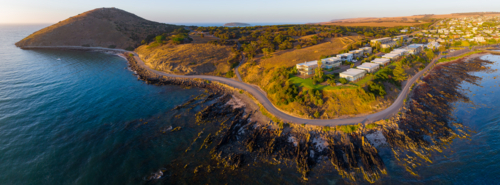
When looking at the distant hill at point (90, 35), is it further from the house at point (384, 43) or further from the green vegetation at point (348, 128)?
the house at point (384, 43)

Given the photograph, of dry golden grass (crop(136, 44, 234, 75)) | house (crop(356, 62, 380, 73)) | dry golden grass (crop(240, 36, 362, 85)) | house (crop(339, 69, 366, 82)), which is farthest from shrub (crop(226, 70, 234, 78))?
house (crop(356, 62, 380, 73))

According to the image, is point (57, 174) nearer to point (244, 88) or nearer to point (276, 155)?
point (276, 155)

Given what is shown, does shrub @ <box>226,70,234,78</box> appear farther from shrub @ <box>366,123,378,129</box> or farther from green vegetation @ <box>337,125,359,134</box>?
shrub @ <box>366,123,378,129</box>

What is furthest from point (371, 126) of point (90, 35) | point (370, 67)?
point (90, 35)

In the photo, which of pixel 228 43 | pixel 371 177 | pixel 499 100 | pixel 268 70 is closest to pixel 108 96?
pixel 268 70

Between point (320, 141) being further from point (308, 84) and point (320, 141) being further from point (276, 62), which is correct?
point (276, 62)

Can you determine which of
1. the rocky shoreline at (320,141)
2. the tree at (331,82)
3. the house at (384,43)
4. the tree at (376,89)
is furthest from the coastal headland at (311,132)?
the house at (384,43)
